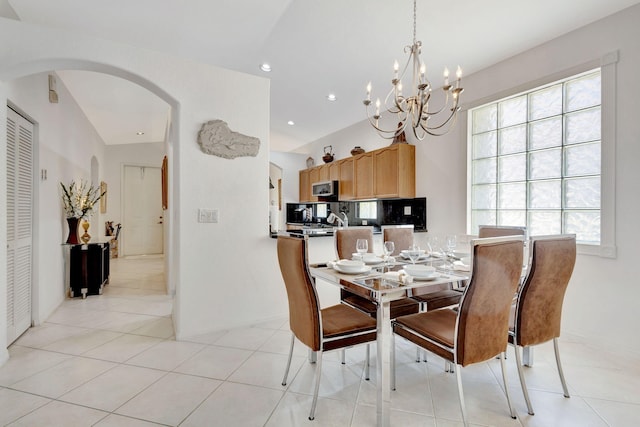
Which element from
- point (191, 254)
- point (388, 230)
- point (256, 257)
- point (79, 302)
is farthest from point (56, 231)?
point (388, 230)

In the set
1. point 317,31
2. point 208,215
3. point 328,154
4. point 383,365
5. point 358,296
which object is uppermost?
point 317,31

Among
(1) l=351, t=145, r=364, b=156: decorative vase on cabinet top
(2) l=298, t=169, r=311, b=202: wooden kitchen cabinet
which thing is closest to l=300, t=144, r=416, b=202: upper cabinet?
(1) l=351, t=145, r=364, b=156: decorative vase on cabinet top

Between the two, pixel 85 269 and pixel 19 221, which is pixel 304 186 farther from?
pixel 19 221

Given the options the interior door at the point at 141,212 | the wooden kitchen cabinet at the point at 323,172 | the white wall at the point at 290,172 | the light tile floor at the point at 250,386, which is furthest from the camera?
the interior door at the point at 141,212

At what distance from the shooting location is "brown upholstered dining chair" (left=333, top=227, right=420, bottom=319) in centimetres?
216

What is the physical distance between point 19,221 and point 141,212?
510 centimetres

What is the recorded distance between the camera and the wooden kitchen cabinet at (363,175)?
453cm

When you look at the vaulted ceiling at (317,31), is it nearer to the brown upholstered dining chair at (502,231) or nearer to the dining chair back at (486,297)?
the brown upholstered dining chair at (502,231)

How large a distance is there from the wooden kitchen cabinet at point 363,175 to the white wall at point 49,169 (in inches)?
153

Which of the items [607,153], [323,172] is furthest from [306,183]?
[607,153]

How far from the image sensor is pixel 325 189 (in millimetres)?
5625

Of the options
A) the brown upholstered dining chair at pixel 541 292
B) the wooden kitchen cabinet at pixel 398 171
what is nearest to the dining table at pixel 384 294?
the brown upholstered dining chair at pixel 541 292

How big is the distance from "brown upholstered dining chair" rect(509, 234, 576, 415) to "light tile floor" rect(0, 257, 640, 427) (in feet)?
0.81

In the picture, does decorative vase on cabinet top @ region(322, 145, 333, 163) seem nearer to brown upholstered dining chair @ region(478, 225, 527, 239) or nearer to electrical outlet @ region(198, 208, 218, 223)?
electrical outlet @ region(198, 208, 218, 223)
